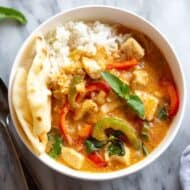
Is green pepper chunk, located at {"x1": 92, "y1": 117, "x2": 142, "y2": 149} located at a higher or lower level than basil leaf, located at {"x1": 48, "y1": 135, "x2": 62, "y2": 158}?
higher

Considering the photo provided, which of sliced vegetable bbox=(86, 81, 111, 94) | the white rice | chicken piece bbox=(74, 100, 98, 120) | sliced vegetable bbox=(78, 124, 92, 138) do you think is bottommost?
sliced vegetable bbox=(78, 124, 92, 138)

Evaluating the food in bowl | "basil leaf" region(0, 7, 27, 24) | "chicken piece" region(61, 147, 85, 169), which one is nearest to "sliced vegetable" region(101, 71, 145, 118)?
the food in bowl

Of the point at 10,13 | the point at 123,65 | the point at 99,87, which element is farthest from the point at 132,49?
the point at 10,13

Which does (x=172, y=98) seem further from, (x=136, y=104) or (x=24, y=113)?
(x=24, y=113)

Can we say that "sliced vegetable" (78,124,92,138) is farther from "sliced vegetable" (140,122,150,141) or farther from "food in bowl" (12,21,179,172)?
"sliced vegetable" (140,122,150,141)

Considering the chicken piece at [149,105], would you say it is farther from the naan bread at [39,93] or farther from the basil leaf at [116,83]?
the naan bread at [39,93]

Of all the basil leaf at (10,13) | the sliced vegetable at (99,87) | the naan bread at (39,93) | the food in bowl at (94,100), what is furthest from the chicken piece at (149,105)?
the basil leaf at (10,13)

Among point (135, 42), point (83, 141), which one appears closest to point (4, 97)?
point (83, 141)
